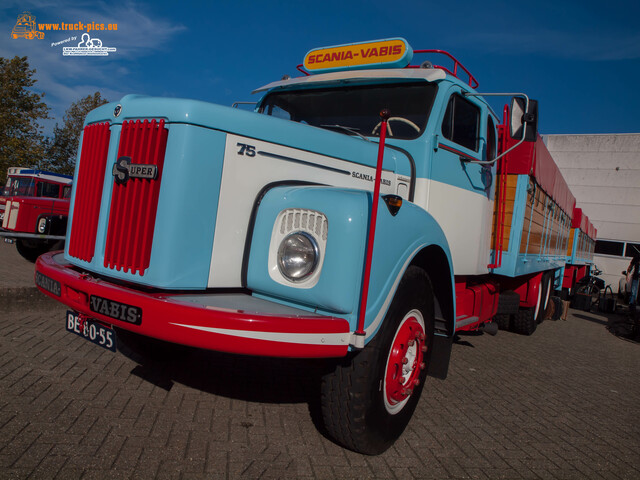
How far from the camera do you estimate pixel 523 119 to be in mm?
3580

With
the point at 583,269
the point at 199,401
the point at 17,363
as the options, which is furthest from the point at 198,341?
the point at 583,269

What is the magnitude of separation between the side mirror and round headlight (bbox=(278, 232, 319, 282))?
2.15 m

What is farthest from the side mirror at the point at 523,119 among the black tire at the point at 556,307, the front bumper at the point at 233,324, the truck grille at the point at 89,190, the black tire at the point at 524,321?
the black tire at the point at 556,307

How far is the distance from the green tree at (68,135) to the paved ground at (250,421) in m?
25.9

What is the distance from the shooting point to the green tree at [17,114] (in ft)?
69.8

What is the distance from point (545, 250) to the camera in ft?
22.7

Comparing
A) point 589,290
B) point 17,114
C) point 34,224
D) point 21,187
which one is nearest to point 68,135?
point 17,114

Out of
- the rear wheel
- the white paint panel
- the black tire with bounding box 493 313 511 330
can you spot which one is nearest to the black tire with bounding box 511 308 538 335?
the black tire with bounding box 493 313 511 330

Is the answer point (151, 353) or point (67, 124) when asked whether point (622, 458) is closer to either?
point (151, 353)

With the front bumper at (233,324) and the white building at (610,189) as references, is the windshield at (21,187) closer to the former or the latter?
the front bumper at (233,324)

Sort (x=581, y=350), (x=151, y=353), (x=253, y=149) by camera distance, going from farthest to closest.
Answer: (x=581, y=350) → (x=151, y=353) → (x=253, y=149)

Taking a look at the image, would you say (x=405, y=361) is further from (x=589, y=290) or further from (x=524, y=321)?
(x=589, y=290)

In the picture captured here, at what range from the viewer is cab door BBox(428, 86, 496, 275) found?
3705mm

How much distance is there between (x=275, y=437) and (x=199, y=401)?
0.73 metres
